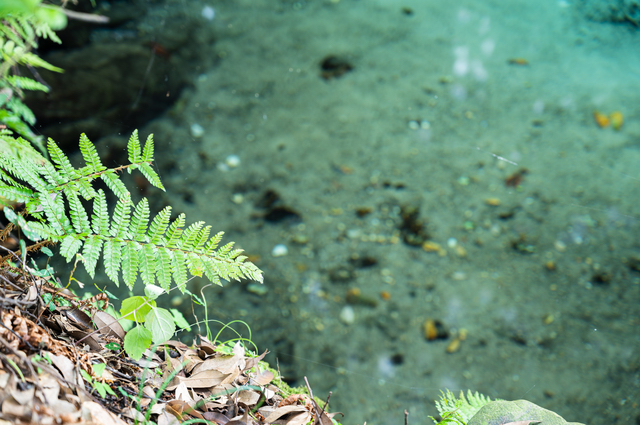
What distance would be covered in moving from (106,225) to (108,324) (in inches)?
9.1

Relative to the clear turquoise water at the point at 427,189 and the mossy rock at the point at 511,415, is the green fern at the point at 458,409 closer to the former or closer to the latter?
the mossy rock at the point at 511,415

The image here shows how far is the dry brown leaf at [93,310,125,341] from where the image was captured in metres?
0.84

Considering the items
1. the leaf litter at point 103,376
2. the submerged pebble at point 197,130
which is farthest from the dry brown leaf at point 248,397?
the submerged pebble at point 197,130

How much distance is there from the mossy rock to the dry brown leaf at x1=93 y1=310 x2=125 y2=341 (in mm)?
862

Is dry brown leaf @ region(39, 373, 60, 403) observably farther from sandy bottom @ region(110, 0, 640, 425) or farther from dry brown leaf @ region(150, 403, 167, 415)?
sandy bottom @ region(110, 0, 640, 425)

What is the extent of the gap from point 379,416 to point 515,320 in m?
0.85

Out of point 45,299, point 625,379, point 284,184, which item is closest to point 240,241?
point 284,184

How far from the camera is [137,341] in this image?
78cm

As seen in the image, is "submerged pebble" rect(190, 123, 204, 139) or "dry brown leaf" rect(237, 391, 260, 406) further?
"submerged pebble" rect(190, 123, 204, 139)

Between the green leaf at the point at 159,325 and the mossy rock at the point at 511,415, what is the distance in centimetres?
75

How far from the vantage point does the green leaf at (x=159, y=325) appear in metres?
0.81

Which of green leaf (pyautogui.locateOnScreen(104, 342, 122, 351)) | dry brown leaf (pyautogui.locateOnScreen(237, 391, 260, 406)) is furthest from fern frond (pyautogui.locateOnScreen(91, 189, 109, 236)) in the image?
dry brown leaf (pyautogui.locateOnScreen(237, 391, 260, 406))

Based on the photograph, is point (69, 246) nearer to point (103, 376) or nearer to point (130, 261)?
point (130, 261)

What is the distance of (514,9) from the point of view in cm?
→ 283
